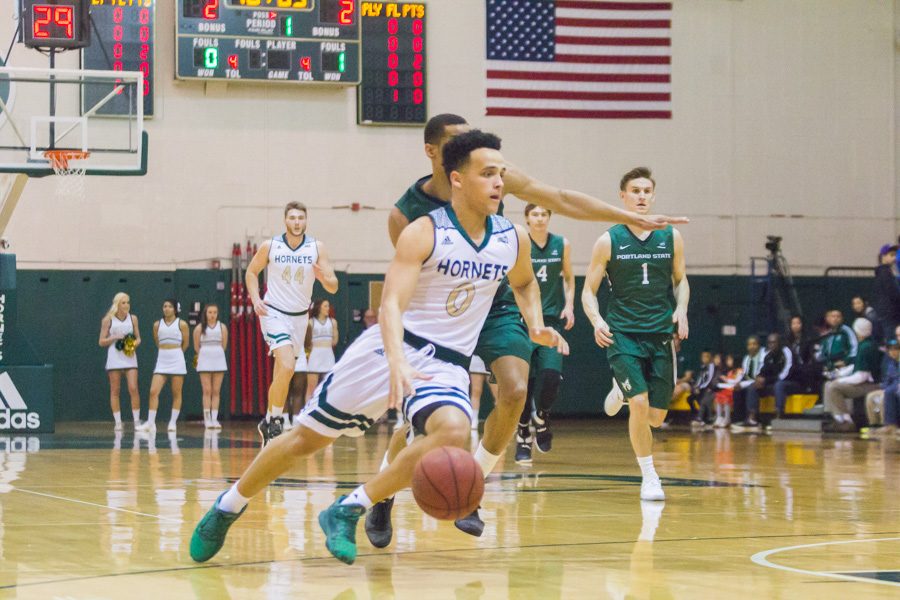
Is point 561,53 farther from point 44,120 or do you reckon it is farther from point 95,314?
point 44,120

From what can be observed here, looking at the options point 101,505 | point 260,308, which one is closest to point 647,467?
point 101,505

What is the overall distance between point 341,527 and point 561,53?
19819 mm

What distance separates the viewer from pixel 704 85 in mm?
25453

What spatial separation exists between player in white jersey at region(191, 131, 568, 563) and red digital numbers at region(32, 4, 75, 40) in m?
11.1

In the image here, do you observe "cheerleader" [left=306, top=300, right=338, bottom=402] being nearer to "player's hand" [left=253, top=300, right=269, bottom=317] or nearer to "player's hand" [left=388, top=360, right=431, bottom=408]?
"player's hand" [left=253, top=300, right=269, bottom=317]

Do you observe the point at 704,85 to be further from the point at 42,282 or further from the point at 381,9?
the point at 42,282

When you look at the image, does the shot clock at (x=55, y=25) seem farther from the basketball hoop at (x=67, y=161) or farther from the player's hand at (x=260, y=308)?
the player's hand at (x=260, y=308)

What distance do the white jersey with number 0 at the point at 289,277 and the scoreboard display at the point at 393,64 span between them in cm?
967

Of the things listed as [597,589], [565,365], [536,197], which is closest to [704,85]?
[565,365]

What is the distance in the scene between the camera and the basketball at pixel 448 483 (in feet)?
17.2

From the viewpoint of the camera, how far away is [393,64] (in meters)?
23.0

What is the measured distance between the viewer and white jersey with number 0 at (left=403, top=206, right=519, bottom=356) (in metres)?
5.79

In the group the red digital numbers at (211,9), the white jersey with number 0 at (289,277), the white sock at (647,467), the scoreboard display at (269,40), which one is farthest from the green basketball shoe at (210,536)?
the red digital numbers at (211,9)

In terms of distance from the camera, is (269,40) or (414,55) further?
(414,55)
